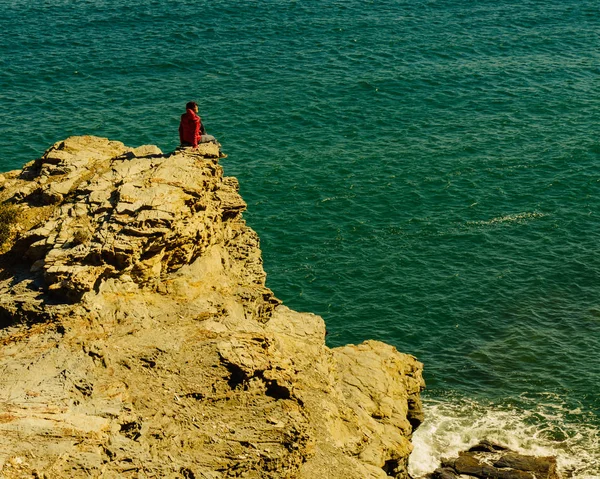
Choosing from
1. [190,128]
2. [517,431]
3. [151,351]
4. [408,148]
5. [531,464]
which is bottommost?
[517,431]

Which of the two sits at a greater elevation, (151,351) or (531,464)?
(151,351)

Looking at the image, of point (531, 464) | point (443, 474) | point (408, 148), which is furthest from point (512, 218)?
point (443, 474)

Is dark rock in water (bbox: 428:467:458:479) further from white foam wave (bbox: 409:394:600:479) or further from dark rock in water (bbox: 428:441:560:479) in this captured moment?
white foam wave (bbox: 409:394:600:479)

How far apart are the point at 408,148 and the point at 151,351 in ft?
156

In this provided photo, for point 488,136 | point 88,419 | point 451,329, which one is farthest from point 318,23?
point 88,419

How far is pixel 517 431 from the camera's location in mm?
41094

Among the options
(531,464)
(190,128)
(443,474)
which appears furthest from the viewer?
(531,464)

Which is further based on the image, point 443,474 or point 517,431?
point 517,431

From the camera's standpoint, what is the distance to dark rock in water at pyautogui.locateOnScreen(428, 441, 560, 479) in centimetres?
3756

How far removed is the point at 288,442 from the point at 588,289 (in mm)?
34031

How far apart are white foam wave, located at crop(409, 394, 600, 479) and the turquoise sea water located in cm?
10

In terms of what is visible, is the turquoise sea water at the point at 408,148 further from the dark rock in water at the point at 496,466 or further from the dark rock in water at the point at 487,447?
the dark rock in water at the point at 496,466

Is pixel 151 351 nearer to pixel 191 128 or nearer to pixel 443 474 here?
pixel 191 128

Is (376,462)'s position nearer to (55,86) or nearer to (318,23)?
(55,86)
